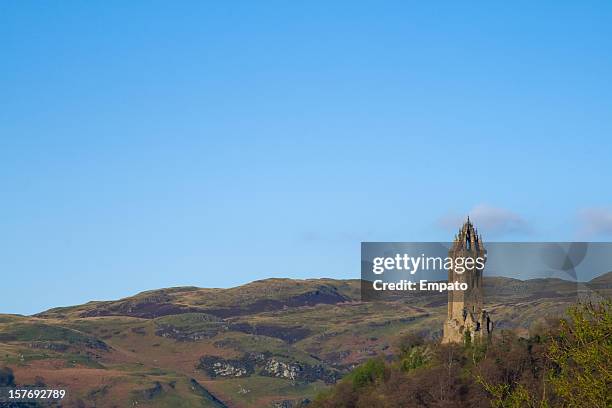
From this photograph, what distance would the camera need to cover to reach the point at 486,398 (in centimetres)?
17638

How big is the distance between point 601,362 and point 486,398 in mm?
125426

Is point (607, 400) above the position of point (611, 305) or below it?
below

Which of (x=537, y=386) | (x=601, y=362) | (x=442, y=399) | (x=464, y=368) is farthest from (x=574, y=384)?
(x=464, y=368)

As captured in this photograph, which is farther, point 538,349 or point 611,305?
point 538,349

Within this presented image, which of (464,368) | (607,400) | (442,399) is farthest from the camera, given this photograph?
(464,368)

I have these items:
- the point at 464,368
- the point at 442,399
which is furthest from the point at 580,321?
the point at 464,368

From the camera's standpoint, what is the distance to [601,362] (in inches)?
2124

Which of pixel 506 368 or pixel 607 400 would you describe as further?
pixel 506 368

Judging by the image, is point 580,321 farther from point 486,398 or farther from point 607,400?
point 486,398

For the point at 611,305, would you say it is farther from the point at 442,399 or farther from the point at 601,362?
the point at 442,399

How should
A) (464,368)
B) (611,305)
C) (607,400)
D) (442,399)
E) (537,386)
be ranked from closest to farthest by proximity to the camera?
(607,400)
(611,305)
(537,386)
(442,399)
(464,368)

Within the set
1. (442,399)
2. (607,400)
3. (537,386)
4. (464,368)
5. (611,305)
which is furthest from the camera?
(464,368)

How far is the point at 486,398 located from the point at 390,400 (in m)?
19.9

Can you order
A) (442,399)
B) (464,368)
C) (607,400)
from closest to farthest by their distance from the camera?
(607,400) → (442,399) → (464,368)
